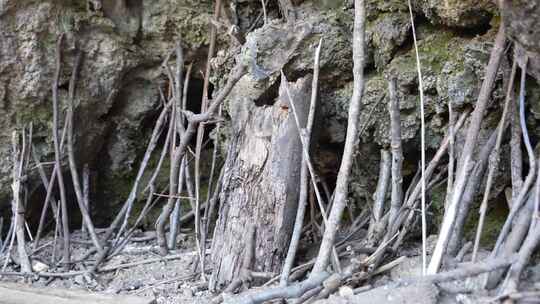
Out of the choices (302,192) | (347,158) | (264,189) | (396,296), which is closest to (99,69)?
(264,189)

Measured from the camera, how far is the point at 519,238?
4.48 feet

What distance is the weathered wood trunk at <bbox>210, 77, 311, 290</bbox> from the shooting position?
170 centimetres

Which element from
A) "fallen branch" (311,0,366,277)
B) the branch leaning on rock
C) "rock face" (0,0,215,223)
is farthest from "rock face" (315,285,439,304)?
"rock face" (0,0,215,223)

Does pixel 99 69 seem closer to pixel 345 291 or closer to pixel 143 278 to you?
pixel 143 278

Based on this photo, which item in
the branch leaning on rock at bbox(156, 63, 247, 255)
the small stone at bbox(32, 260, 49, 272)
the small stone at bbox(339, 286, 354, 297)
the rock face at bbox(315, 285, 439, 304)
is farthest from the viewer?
the small stone at bbox(32, 260, 49, 272)

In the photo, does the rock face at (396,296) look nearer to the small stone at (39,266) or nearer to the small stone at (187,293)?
the small stone at (187,293)

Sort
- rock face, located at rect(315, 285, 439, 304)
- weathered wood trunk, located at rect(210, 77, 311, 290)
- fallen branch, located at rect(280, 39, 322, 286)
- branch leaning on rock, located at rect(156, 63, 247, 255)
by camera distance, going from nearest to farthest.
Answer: rock face, located at rect(315, 285, 439, 304) → fallen branch, located at rect(280, 39, 322, 286) → weathered wood trunk, located at rect(210, 77, 311, 290) → branch leaning on rock, located at rect(156, 63, 247, 255)

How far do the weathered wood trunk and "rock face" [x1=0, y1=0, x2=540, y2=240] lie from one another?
104mm

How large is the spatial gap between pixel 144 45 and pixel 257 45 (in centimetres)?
81

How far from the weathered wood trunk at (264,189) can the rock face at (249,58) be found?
10 centimetres

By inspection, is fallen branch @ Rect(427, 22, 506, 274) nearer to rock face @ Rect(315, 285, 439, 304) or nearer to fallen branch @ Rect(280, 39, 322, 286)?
rock face @ Rect(315, 285, 439, 304)

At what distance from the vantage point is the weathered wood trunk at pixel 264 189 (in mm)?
1699

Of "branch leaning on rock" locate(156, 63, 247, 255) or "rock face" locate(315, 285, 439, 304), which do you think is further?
"branch leaning on rock" locate(156, 63, 247, 255)

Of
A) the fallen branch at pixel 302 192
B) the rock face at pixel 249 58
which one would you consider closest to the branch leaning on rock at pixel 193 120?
the rock face at pixel 249 58
